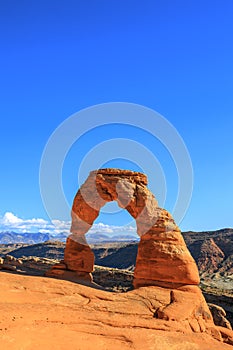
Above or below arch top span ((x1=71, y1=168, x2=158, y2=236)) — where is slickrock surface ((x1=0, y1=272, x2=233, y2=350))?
below

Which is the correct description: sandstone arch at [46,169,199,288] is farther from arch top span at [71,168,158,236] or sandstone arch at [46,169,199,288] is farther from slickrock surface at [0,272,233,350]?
slickrock surface at [0,272,233,350]

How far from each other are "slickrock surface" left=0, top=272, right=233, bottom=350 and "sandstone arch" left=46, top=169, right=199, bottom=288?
1.79m

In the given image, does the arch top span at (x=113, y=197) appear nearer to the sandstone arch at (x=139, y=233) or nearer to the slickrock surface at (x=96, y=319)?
the sandstone arch at (x=139, y=233)

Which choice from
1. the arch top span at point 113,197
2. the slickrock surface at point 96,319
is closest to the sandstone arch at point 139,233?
the arch top span at point 113,197

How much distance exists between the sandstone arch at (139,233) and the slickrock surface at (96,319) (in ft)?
5.87

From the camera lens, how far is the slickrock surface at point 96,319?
28.2ft

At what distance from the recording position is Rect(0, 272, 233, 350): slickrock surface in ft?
28.2

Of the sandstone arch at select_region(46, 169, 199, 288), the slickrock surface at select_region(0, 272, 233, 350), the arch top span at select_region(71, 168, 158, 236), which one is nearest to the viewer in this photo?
the slickrock surface at select_region(0, 272, 233, 350)

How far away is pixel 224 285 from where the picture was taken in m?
49.7

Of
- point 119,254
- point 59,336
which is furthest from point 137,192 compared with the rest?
point 119,254

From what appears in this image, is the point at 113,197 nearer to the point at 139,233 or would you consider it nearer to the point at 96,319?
the point at 139,233

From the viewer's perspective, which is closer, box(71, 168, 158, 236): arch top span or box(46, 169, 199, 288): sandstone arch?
box(46, 169, 199, 288): sandstone arch

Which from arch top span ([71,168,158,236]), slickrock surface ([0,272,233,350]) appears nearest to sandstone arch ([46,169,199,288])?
arch top span ([71,168,158,236])

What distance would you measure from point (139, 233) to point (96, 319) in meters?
8.79
